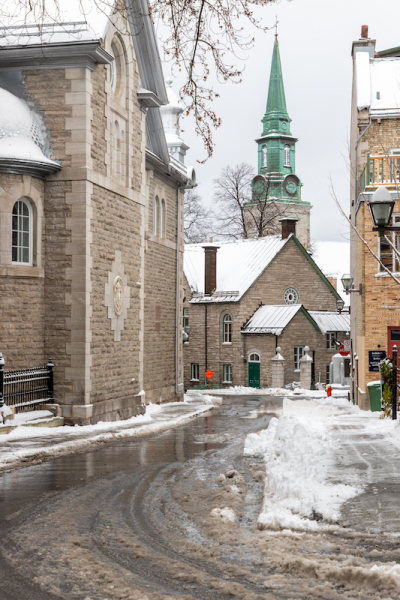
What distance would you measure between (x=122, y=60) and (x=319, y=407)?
41.5ft

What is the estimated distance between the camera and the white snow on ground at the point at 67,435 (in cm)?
1169

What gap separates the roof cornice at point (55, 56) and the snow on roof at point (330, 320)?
30749 mm

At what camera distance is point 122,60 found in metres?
19.3

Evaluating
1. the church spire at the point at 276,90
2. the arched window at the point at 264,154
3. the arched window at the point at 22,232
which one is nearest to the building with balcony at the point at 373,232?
the arched window at the point at 22,232

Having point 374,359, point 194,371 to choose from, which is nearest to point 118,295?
point 374,359

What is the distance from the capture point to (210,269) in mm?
47000

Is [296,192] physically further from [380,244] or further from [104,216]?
[104,216]

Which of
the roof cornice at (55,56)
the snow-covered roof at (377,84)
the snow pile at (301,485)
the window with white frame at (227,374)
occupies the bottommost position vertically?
the window with white frame at (227,374)

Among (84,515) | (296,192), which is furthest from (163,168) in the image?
(296,192)

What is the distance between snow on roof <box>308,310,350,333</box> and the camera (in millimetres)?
45344

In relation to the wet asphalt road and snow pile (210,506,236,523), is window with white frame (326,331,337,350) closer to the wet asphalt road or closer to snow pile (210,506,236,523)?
the wet asphalt road

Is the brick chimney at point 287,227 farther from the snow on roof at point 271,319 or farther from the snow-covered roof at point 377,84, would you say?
the snow-covered roof at point 377,84

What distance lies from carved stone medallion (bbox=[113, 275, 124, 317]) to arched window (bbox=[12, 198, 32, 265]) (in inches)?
105

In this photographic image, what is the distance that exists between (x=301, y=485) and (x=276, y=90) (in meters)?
76.5
